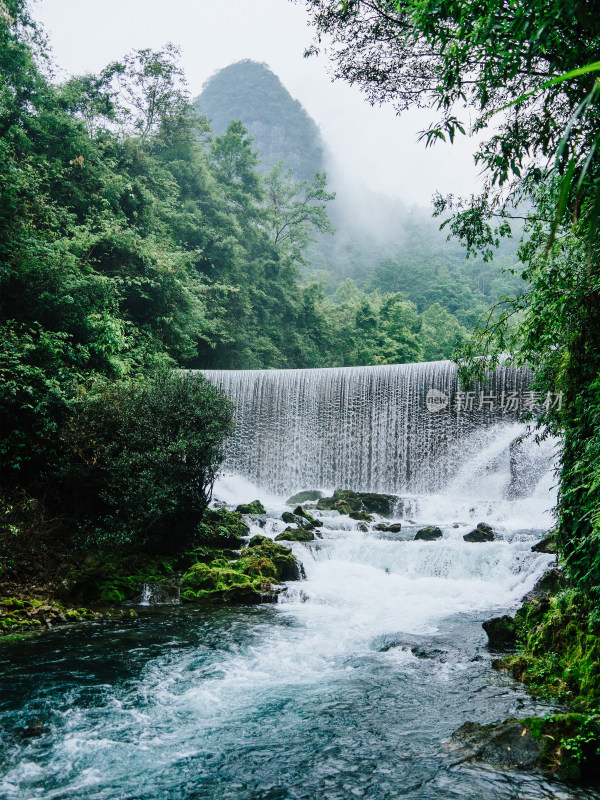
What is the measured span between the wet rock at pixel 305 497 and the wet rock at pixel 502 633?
9.66 m

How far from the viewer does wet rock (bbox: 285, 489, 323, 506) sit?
53.0ft

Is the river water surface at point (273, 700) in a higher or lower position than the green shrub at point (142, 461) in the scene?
lower

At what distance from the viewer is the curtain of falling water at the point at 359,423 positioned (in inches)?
645

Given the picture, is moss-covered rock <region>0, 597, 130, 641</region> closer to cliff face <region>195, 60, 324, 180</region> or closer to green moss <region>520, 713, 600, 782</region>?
green moss <region>520, 713, 600, 782</region>

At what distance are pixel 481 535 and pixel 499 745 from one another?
757 cm

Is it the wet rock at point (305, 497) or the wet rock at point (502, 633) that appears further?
the wet rock at point (305, 497)

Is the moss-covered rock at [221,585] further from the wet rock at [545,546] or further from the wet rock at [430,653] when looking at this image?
the wet rock at [545,546]

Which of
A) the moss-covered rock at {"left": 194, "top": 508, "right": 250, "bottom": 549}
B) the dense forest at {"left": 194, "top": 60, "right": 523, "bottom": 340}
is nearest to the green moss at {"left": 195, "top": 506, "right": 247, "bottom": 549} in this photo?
the moss-covered rock at {"left": 194, "top": 508, "right": 250, "bottom": 549}

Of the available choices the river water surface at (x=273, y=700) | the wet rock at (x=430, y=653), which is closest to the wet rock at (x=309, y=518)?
the river water surface at (x=273, y=700)

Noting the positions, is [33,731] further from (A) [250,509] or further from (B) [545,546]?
(A) [250,509]

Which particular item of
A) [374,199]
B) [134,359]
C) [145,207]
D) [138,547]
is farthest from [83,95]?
[374,199]

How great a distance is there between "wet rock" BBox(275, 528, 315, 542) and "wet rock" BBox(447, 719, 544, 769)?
7.27 m

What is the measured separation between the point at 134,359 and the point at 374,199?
228 ft

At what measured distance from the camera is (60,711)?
15.7ft
